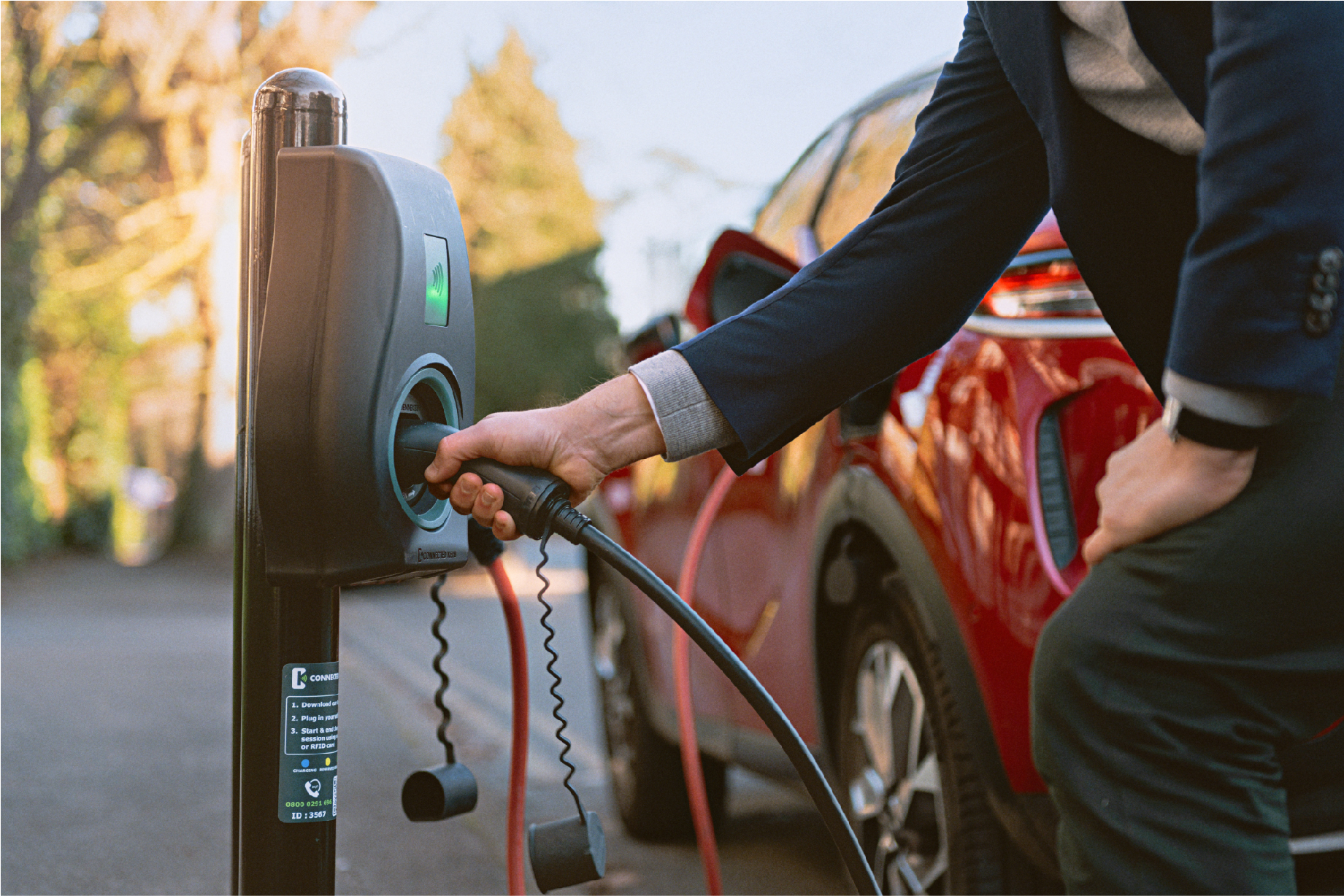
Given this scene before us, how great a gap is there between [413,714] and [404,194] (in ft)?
19.1

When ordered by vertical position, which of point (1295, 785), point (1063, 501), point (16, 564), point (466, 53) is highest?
point (466, 53)

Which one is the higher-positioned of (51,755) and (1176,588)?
(1176,588)

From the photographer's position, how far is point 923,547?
8.19ft

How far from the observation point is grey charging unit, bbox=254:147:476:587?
1.36 m

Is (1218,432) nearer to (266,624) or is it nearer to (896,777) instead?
(266,624)

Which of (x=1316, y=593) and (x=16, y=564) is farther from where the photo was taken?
(x=16, y=564)

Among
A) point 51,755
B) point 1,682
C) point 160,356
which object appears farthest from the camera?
point 160,356

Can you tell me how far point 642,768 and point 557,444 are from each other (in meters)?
2.88

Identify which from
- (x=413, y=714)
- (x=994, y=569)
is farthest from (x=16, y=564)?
(x=994, y=569)

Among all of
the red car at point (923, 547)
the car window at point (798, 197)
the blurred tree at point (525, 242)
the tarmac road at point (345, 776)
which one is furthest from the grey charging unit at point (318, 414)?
the blurred tree at point (525, 242)

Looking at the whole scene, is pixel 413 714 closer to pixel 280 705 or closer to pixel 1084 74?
pixel 280 705

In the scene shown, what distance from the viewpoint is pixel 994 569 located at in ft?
7.66

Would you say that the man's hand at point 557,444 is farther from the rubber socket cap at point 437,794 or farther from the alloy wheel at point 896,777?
the alloy wheel at point 896,777

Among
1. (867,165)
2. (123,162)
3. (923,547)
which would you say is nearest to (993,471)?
(923,547)
